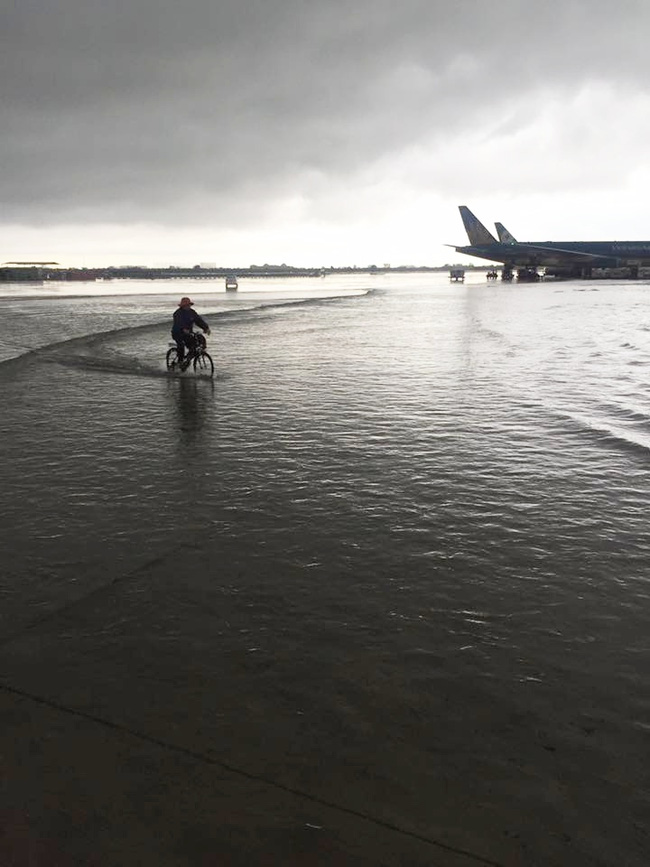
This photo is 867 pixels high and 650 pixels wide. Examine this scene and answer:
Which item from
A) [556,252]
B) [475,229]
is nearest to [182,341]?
[556,252]

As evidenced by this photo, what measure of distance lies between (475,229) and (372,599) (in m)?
123

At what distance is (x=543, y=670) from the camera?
151 inches

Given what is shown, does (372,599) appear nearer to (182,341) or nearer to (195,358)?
(182,341)

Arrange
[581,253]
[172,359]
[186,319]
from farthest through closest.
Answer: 1. [581,253]
2. [172,359]
3. [186,319]

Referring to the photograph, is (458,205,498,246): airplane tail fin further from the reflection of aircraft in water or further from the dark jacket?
the dark jacket

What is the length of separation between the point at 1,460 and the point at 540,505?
7.10 metres

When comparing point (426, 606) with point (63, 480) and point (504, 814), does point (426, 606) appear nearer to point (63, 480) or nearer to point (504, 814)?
point (504, 814)

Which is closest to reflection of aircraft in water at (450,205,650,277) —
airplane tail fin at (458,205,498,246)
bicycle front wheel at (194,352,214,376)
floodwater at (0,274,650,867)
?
airplane tail fin at (458,205,498,246)

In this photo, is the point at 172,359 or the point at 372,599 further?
the point at 172,359

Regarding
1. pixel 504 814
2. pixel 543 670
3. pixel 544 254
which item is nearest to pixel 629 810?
pixel 504 814

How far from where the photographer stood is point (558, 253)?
10569cm

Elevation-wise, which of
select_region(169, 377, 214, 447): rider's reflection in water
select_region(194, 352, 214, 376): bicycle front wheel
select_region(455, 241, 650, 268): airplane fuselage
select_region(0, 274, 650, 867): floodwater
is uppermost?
select_region(455, 241, 650, 268): airplane fuselage

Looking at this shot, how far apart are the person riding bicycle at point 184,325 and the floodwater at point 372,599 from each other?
4198mm

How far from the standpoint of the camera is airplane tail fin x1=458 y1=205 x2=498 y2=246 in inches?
4594
